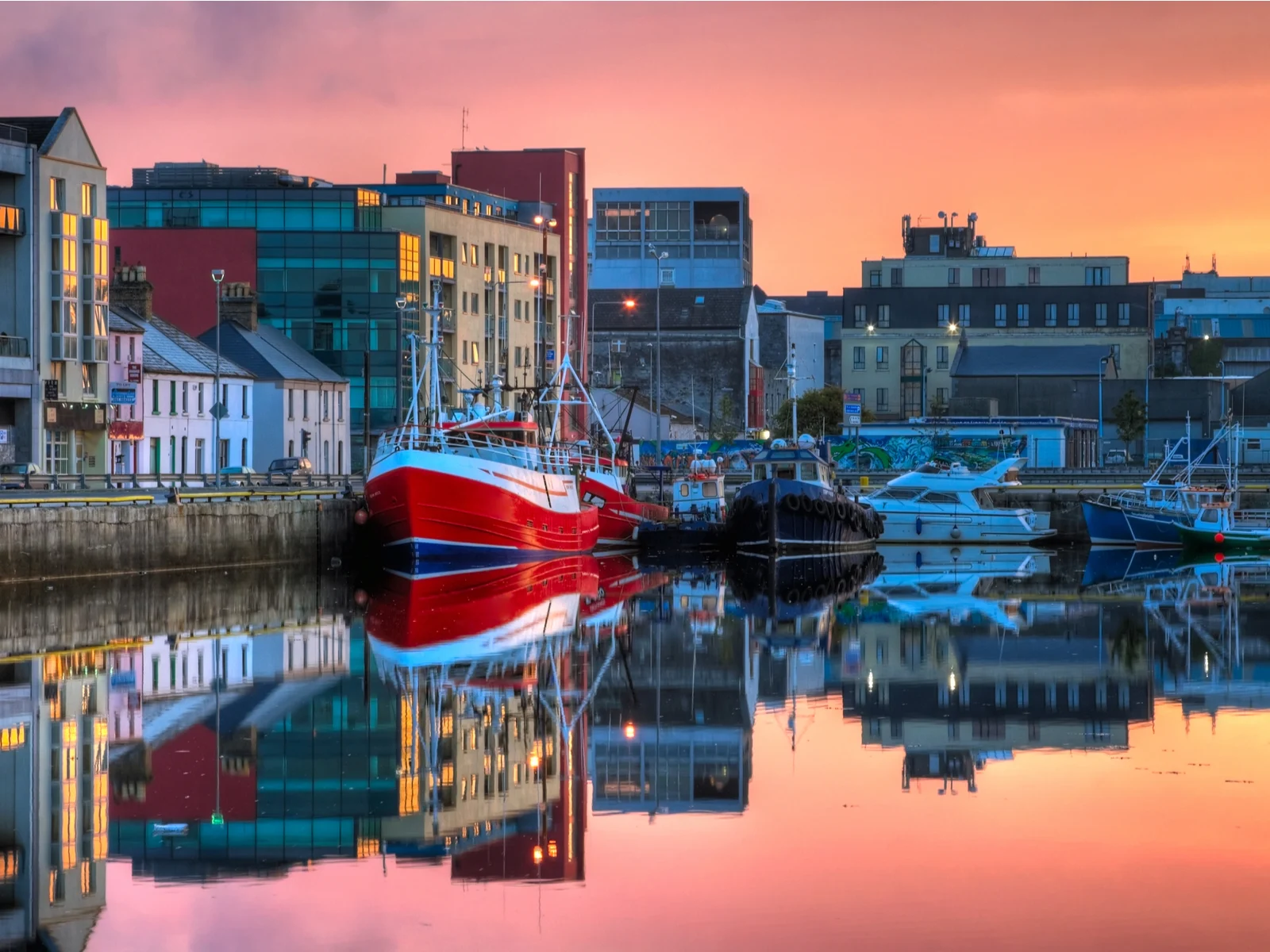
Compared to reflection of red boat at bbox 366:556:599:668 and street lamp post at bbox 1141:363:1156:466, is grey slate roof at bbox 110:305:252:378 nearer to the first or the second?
reflection of red boat at bbox 366:556:599:668

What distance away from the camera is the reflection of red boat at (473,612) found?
116ft

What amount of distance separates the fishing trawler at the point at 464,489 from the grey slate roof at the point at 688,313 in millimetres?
84269

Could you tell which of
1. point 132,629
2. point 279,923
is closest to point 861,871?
point 279,923

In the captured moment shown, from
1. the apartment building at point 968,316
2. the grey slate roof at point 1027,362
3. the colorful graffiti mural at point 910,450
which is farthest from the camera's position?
the apartment building at point 968,316

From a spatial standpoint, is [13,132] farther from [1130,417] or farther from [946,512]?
[1130,417]

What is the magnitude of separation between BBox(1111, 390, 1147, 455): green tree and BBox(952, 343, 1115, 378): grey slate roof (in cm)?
977

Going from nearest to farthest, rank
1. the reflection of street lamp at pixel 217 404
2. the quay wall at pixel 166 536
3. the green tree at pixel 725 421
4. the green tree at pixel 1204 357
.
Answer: the quay wall at pixel 166 536, the reflection of street lamp at pixel 217 404, the green tree at pixel 725 421, the green tree at pixel 1204 357

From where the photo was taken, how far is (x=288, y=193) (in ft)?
351

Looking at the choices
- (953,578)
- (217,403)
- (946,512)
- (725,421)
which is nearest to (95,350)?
(217,403)

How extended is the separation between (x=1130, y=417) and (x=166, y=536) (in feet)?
279

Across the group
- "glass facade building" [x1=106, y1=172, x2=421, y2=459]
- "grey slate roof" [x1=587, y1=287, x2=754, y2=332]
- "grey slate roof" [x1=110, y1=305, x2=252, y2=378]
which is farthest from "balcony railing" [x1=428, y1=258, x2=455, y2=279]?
"grey slate roof" [x1=587, y1=287, x2=754, y2=332]

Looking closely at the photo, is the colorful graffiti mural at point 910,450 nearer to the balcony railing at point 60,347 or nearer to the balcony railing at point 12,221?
the balcony railing at point 60,347

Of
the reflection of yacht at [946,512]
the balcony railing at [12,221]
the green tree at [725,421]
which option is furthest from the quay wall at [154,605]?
the green tree at [725,421]

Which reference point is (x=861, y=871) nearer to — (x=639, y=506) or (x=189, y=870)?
(x=189, y=870)
